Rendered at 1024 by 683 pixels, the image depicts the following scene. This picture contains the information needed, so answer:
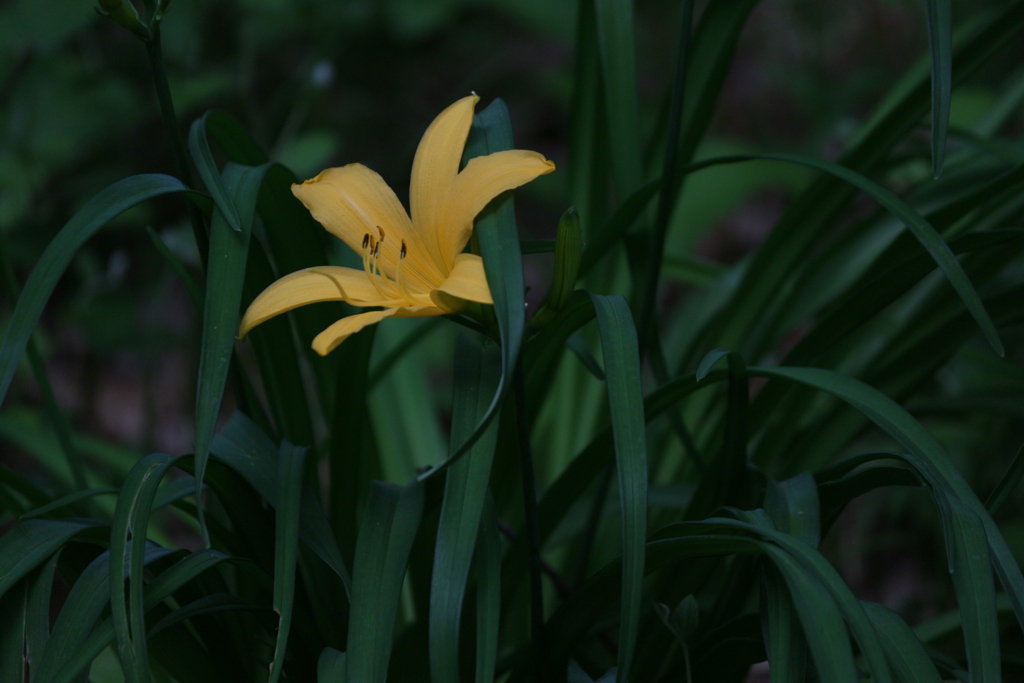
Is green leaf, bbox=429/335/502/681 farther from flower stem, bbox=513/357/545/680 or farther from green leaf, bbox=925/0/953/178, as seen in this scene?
green leaf, bbox=925/0/953/178

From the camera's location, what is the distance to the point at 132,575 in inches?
19.0

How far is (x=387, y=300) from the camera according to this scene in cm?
52

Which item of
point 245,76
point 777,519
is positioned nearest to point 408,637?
point 777,519

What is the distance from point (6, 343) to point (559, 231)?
1.25ft

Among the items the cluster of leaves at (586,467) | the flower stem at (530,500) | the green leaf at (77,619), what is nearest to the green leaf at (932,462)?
the cluster of leaves at (586,467)

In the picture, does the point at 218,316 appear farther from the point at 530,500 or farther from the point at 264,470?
the point at 530,500

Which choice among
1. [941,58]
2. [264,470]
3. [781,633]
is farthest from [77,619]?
[941,58]

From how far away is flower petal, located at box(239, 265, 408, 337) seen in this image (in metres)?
0.50

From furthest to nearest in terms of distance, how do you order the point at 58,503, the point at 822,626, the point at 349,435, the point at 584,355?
the point at 349,435 < the point at 584,355 < the point at 58,503 < the point at 822,626

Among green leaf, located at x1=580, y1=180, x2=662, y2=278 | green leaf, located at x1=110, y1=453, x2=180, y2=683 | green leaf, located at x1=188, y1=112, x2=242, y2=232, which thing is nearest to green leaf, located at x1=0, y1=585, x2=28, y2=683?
green leaf, located at x1=110, y1=453, x2=180, y2=683

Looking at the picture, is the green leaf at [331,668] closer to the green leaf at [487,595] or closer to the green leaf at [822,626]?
the green leaf at [487,595]

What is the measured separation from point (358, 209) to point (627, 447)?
28 centimetres

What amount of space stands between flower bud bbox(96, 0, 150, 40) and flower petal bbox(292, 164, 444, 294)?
0.51 feet

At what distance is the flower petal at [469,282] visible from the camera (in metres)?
0.45
